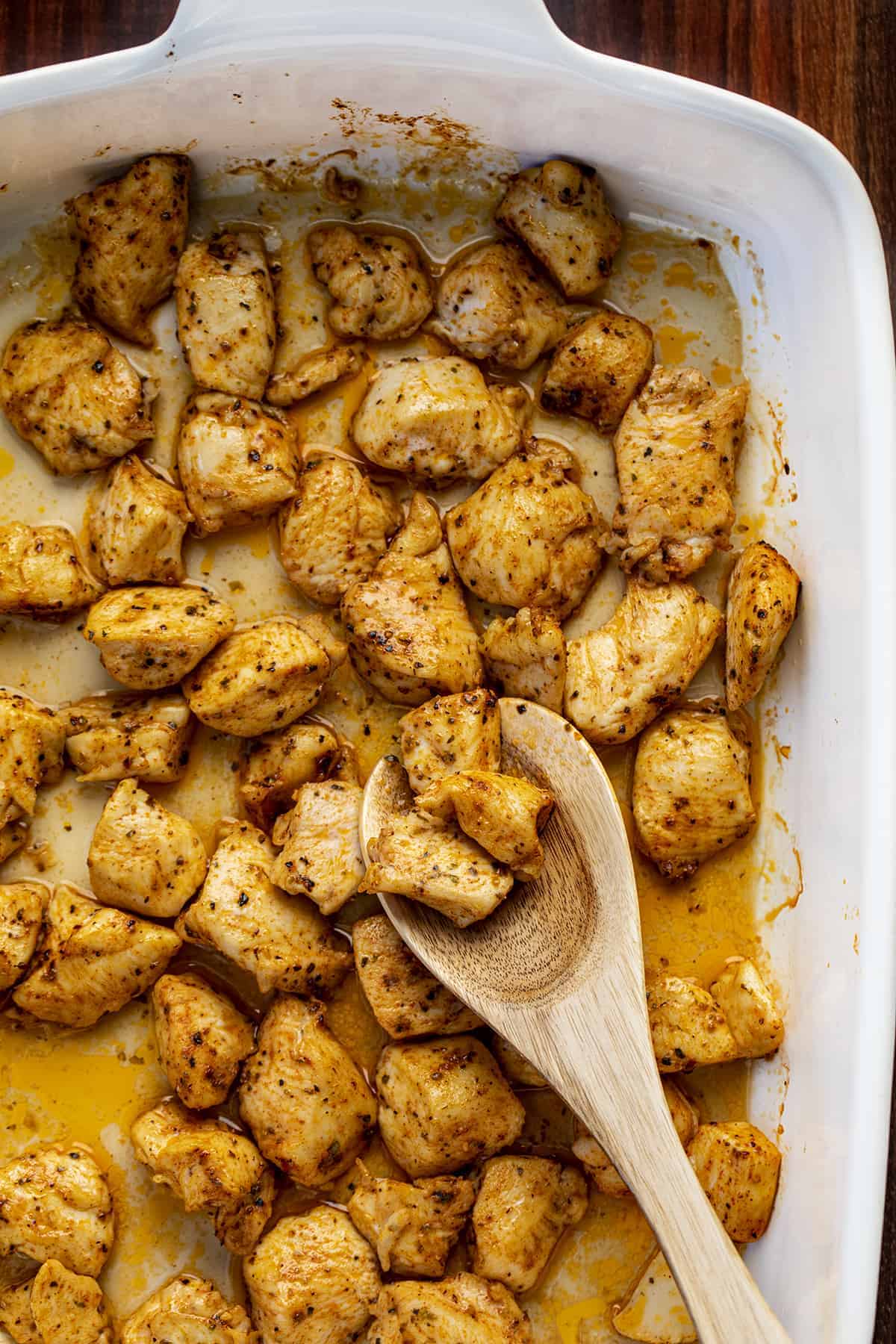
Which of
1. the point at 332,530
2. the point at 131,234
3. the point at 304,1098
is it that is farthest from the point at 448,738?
the point at 131,234

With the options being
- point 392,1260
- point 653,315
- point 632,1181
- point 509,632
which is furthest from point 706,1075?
point 653,315

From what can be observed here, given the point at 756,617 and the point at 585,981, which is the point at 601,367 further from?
the point at 585,981

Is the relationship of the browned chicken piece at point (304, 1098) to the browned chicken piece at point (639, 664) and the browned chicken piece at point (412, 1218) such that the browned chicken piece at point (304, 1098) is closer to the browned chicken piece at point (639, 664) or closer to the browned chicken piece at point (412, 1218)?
the browned chicken piece at point (412, 1218)

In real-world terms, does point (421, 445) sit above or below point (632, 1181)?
above

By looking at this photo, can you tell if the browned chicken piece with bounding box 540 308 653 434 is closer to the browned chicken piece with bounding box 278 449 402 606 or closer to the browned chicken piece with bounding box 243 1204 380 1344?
the browned chicken piece with bounding box 278 449 402 606

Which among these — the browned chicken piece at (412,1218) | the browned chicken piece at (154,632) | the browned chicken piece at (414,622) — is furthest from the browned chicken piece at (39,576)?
the browned chicken piece at (412,1218)

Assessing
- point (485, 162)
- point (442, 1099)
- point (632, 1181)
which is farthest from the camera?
point (485, 162)

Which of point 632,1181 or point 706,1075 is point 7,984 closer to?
point 632,1181

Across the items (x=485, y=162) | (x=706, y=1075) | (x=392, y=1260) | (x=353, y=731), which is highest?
(x=485, y=162)

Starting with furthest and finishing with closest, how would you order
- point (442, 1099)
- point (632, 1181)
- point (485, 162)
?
point (485, 162)
point (442, 1099)
point (632, 1181)
